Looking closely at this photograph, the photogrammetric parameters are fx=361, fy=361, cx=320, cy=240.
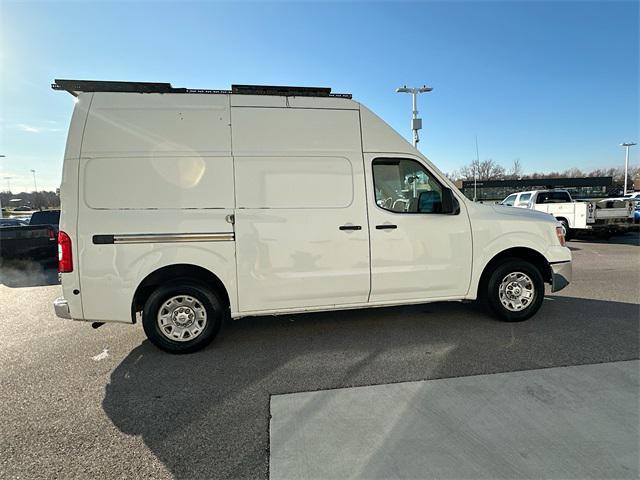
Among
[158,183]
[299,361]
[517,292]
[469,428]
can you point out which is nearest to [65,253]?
[158,183]

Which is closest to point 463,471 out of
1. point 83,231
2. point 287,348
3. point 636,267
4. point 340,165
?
point 287,348

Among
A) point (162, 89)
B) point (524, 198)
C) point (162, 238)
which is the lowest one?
point (162, 238)

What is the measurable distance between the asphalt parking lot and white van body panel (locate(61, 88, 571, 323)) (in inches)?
20.5

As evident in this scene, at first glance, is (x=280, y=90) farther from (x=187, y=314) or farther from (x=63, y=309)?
(x=63, y=309)

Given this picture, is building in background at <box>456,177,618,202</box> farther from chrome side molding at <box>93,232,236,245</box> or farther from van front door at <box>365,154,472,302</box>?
chrome side molding at <box>93,232,236,245</box>

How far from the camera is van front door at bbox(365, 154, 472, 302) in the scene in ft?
14.1

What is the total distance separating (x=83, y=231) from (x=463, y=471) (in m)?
3.95

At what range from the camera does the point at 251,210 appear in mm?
3990

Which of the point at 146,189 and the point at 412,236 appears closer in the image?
the point at 146,189

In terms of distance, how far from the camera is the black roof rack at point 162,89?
3.85 meters

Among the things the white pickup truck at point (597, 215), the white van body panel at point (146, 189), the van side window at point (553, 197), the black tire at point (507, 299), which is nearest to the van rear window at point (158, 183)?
the white van body panel at point (146, 189)

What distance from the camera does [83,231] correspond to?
3.73 meters

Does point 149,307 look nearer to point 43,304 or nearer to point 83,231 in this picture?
point 83,231

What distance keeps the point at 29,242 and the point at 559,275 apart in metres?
12.6
